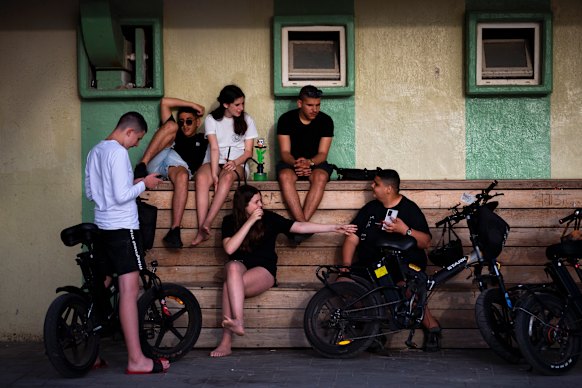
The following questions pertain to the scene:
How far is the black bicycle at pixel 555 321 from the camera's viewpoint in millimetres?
7676

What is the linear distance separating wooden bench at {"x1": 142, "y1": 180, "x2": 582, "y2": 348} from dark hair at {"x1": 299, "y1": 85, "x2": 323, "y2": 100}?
0.80 m

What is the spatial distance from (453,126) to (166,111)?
8.70 ft

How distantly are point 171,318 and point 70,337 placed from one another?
0.98 meters

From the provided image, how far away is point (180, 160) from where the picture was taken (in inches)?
381

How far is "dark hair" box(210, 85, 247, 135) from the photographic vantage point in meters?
9.48

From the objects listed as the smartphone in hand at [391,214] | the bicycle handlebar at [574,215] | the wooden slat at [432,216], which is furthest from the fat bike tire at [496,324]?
the wooden slat at [432,216]

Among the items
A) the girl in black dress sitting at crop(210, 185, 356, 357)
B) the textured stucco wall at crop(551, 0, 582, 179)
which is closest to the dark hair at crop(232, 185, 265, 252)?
the girl in black dress sitting at crop(210, 185, 356, 357)

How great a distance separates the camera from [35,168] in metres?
10.0

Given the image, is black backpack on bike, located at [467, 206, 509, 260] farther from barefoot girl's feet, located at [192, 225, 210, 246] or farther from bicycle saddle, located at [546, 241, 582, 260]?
barefoot girl's feet, located at [192, 225, 210, 246]

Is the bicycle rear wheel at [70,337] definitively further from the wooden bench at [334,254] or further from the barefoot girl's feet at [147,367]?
the wooden bench at [334,254]

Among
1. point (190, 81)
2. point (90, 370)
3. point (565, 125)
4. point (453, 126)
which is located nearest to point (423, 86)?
point (453, 126)

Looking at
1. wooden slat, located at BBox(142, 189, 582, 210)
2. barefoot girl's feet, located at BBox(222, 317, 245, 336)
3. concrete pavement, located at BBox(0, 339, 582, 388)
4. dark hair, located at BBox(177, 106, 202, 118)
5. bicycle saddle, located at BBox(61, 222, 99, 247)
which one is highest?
dark hair, located at BBox(177, 106, 202, 118)

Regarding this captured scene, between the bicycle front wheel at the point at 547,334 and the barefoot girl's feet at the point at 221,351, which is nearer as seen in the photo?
the bicycle front wheel at the point at 547,334

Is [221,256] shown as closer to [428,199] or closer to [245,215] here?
[245,215]
